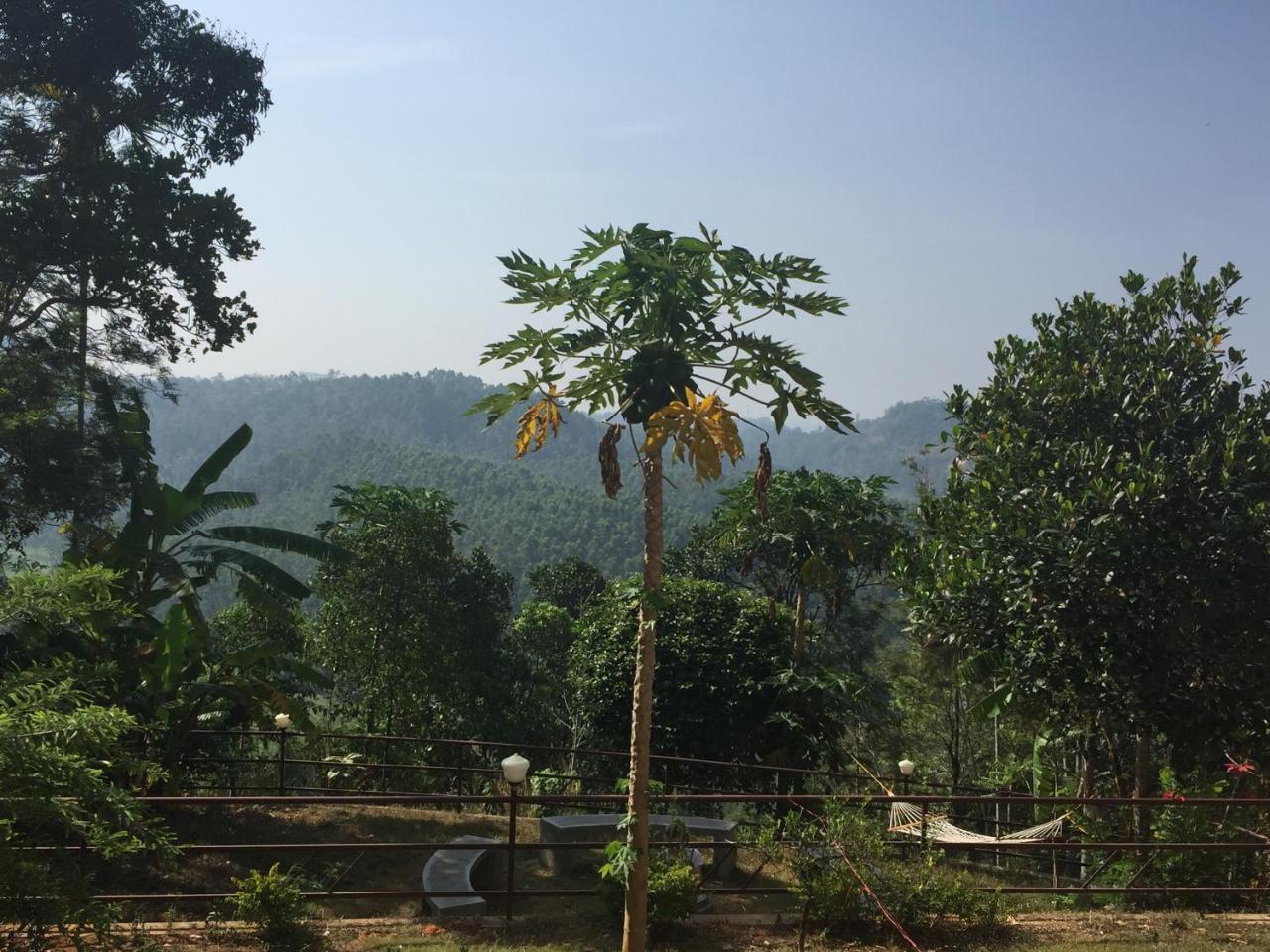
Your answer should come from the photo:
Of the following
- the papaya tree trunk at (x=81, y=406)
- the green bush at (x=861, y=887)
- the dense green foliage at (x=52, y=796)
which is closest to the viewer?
the dense green foliage at (x=52, y=796)

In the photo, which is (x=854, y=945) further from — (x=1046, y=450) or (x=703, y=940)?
(x=1046, y=450)

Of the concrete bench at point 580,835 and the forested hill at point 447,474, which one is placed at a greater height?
the forested hill at point 447,474

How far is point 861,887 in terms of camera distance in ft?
25.1

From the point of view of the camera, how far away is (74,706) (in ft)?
19.2

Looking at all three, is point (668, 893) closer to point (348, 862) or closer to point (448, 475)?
point (348, 862)

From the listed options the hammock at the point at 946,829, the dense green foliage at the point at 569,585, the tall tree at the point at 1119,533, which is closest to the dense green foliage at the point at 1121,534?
the tall tree at the point at 1119,533

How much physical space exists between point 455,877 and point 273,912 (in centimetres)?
279

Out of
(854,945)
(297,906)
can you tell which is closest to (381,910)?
(297,906)

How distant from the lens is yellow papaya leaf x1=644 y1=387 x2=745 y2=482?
5.14 metres

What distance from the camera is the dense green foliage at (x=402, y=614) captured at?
2184 centimetres

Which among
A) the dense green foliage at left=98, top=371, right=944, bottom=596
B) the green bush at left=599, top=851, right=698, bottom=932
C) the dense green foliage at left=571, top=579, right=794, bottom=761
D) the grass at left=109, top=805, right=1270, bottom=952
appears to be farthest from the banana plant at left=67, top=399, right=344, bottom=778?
the dense green foliage at left=98, top=371, right=944, bottom=596

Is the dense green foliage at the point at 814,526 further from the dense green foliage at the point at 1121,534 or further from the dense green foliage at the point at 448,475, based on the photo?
the dense green foliage at the point at 448,475

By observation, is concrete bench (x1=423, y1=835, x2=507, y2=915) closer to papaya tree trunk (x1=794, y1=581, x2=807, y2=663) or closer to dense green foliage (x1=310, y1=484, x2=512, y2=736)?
papaya tree trunk (x1=794, y1=581, x2=807, y2=663)

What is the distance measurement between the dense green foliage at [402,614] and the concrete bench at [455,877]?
11.4 m
